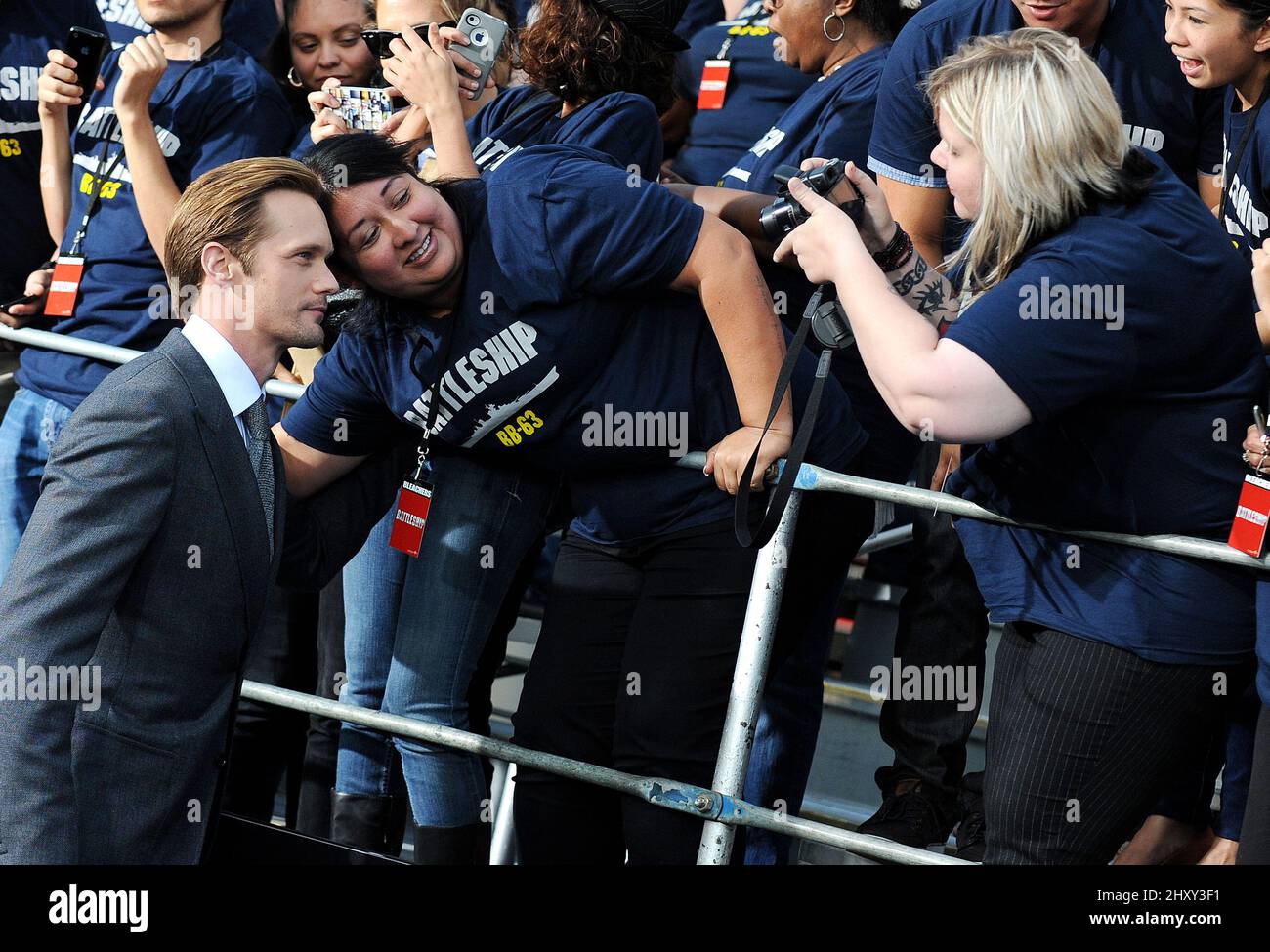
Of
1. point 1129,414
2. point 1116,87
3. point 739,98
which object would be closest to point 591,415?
point 1129,414

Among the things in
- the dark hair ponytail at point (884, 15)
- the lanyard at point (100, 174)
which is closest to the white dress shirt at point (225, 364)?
the lanyard at point (100, 174)

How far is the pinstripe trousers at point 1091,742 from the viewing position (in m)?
2.15

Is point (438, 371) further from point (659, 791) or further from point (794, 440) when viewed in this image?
point (659, 791)

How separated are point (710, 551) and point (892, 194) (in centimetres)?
100

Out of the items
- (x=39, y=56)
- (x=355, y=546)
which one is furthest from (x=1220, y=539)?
(x=39, y=56)

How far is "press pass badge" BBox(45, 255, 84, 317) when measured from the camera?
350 cm

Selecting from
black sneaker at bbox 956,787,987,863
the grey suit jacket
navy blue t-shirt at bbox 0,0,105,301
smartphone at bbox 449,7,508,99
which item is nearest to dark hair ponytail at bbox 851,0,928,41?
smartphone at bbox 449,7,508,99

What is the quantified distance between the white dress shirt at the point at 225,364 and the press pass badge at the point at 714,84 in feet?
6.57

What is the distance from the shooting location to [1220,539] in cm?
217

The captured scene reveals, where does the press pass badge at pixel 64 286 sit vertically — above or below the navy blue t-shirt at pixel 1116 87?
below

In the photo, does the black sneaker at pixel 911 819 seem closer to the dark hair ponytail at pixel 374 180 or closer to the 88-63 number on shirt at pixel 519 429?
the 88-63 number on shirt at pixel 519 429

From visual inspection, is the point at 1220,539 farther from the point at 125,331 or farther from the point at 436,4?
the point at 125,331

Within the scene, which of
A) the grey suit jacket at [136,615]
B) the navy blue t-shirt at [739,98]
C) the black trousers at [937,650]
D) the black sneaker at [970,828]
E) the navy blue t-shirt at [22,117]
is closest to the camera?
the grey suit jacket at [136,615]

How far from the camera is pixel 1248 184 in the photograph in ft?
8.29
